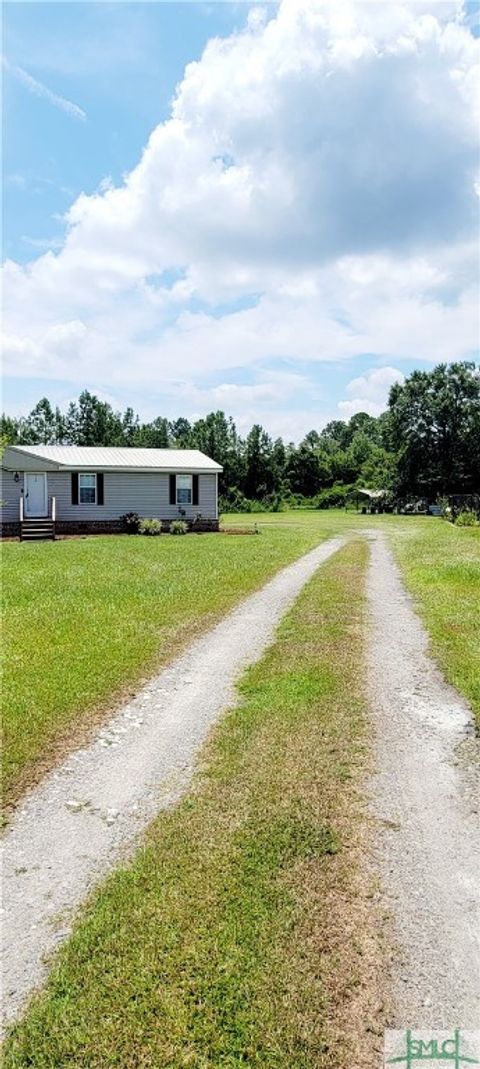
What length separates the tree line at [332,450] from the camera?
49875 millimetres

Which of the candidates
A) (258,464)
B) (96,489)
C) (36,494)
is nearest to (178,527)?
(96,489)

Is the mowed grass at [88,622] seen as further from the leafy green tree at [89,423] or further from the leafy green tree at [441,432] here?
the leafy green tree at [89,423]

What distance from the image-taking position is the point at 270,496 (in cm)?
6056

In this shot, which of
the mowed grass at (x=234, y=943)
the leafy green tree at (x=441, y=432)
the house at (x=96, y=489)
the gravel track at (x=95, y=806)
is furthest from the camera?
the leafy green tree at (x=441, y=432)

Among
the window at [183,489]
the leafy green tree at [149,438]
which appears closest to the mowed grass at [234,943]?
the window at [183,489]

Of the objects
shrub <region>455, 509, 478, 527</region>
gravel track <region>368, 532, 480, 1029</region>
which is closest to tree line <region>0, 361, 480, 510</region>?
shrub <region>455, 509, 478, 527</region>

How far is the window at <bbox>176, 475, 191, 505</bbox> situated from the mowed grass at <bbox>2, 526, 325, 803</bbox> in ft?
31.6

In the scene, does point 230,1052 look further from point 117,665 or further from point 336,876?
point 117,665

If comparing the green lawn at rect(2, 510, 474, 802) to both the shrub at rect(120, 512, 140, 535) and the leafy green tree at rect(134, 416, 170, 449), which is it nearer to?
the shrub at rect(120, 512, 140, 535)

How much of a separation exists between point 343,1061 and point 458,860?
144 centimetres

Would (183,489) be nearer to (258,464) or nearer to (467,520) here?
(467,520)

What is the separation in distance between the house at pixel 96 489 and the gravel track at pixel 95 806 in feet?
61.6

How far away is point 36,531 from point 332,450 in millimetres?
63671

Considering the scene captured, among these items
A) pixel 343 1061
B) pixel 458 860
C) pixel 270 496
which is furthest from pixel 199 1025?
pixel 270 496
